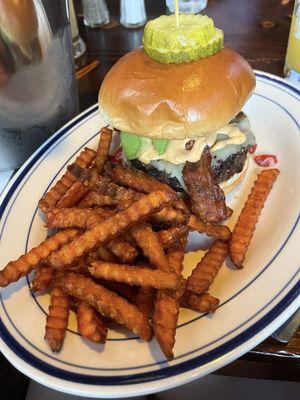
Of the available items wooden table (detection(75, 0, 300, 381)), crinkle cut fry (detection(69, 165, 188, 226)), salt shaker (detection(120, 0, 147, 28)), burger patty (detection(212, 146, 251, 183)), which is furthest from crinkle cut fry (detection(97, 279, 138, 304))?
salt shaker (detection(120, 0, 147, 28))

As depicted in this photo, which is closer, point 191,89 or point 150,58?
point 191,89

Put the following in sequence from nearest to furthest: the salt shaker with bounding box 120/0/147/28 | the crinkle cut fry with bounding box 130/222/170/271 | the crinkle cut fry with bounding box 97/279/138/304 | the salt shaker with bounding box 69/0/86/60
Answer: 1. the crinkle cut fry with bounding box 130/222/170/271
2. the crinkle cut fry with bounding box 97/279/138/304
3. the salt shaker with bounding box 69/0/86/60
4. the salt shaker with bounding box 120/0/147/28

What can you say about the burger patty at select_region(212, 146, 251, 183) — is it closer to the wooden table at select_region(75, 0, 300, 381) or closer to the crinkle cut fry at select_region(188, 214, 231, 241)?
the crinkle cut fry at select_region(188, 214, 231, 241)

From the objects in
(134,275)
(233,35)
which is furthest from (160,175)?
(233,35)

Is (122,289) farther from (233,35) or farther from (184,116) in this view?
(233,35)

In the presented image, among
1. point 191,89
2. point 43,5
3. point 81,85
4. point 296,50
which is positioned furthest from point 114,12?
point 191,89

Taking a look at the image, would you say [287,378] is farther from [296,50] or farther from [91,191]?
[296,50]
